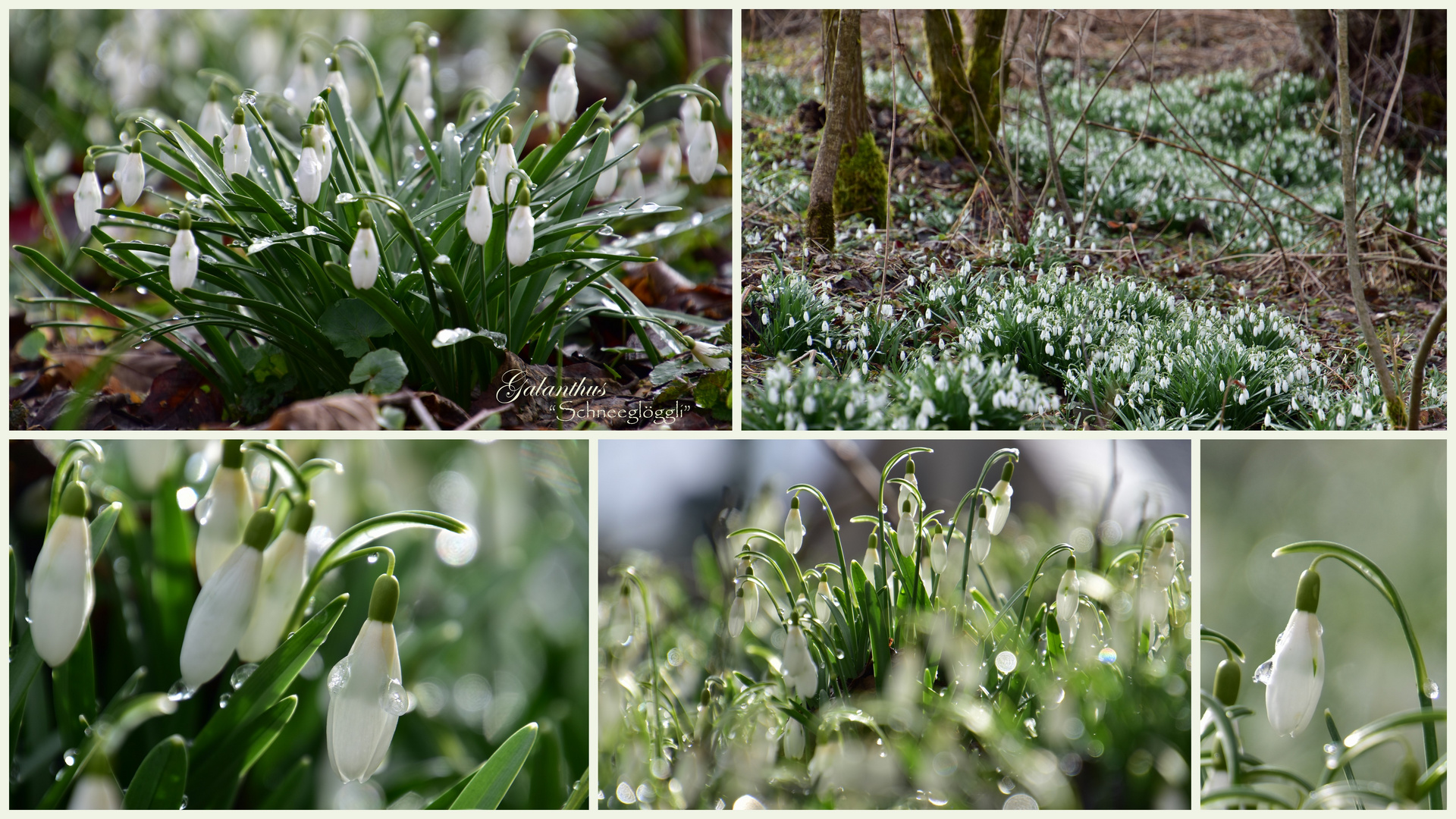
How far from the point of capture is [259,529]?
29.7 inches

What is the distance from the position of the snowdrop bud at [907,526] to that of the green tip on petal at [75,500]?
87 cm

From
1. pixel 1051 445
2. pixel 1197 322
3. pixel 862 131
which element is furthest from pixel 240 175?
pixel 1197 322

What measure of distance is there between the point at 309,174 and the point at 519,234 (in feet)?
0.82

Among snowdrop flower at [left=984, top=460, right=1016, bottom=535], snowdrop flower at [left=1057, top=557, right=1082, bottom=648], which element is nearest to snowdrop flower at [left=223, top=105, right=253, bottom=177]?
snowdrop flower at [left=984, top=460, right=1016, bottom=535]

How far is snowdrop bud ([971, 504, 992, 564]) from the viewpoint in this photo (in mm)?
1088

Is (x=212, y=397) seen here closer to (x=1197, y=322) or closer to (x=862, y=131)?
(x=862, y=131)

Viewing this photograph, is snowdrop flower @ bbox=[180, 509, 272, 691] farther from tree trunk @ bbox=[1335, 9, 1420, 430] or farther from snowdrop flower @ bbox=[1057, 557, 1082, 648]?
tree trunk @ bbox=[1335, 9, 1420, 430]

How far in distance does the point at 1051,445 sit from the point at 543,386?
0.67 metres

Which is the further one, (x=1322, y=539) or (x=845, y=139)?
(x=1322, y=539)

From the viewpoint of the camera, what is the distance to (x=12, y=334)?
129cm

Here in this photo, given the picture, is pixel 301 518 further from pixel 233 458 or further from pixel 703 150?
pixel 703 150

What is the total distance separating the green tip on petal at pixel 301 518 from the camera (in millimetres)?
768

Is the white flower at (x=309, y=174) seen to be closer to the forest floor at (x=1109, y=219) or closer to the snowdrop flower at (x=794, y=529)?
the forest floor at (x=1109, y=219)

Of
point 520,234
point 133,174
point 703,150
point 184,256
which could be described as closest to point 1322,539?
point 703,150
